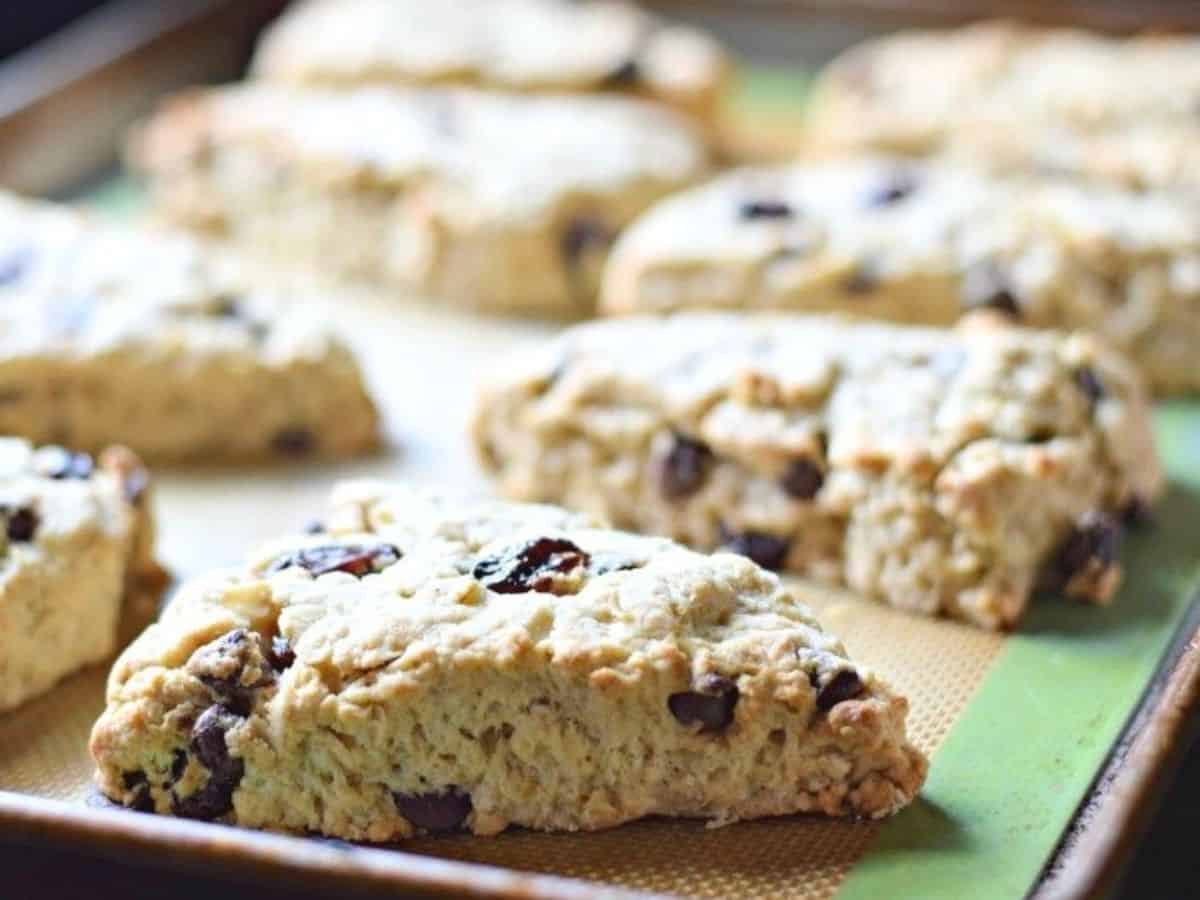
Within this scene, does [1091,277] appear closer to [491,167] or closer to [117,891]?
[491,167]

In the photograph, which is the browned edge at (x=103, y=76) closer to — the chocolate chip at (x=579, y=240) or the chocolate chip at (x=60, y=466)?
the chocolate chip at (x=579, y=240)

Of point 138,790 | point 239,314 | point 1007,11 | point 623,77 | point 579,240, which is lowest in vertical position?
point 138,790

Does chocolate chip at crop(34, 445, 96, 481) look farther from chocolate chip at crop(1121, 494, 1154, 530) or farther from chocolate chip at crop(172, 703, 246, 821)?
chocolate chip at crop(1121, 494, 1154, 530)

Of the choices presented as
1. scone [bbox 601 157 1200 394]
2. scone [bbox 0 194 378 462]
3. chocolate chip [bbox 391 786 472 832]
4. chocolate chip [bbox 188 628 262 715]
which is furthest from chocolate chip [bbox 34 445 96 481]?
scone [bbox 601 157 1200 394]

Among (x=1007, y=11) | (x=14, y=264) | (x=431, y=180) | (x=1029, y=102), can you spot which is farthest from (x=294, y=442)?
(x=1007, y=11)

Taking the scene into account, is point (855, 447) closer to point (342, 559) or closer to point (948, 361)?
point (948, 361)

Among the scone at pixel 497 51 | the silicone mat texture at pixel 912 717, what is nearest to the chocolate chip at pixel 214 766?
the silicone mat texture at pixel 912 717
